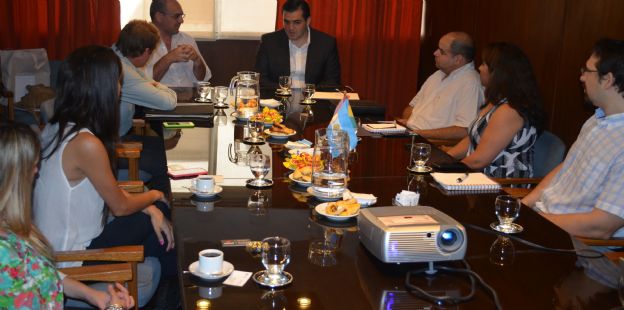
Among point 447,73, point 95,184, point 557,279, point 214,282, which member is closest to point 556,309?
point 557,279

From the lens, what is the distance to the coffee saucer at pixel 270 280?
1714 millimetres

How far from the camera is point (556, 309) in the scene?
163cm

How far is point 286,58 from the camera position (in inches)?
202

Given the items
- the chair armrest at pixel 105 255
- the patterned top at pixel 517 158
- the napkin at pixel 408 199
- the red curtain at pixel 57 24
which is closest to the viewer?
the chair armrest at pixel 105 255

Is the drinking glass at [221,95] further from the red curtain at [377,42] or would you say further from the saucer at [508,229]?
the saucer at [508,229]

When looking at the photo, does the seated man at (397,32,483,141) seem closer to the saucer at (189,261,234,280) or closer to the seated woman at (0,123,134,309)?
the saucer at (189,261,234,280)

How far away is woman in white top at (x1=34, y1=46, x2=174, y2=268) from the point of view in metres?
2.38

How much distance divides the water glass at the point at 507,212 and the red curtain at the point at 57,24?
4.38 metres

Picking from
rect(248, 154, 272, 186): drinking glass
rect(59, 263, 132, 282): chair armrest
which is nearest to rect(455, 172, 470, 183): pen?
rect(248, 154, 272, 186): drinking glass

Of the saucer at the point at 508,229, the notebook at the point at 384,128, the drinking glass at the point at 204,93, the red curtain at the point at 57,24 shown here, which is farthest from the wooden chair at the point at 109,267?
the red curtain at the point at 57,24

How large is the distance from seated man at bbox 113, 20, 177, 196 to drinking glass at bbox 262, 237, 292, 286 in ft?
6.62

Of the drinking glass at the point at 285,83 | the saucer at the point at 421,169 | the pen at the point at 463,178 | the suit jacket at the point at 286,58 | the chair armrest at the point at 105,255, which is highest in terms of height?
the suit jacket at the point at 286,58

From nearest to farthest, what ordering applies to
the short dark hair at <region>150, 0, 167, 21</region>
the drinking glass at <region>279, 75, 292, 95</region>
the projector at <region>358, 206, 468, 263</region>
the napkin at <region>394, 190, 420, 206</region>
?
the projector at <region>358, 206, 468, 263</region> → the napkin at <region>394, 190, 420, 206</region> → the drinking glass at <region>279, 75, 292, 95</region> → the short dark hair at <region>150, 0, 167, 21</region>

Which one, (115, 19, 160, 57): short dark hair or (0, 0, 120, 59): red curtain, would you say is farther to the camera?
(0, 0, 120, 59): red curtain
